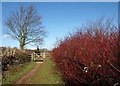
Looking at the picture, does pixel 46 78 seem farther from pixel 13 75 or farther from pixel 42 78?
pixel 13 75

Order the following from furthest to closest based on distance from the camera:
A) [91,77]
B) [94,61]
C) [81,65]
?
[81,65]
[91,77]
[94,61]

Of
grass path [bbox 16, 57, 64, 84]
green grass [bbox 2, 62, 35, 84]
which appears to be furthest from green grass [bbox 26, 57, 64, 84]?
green grass [bbox 2, 62, 35, 84]

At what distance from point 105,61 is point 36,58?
29850mm

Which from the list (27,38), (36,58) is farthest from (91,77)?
(27,38)

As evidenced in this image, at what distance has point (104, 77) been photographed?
676 centimetres

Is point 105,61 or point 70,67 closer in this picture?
point 105,61

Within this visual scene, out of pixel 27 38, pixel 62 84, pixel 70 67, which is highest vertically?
pixel 27 38

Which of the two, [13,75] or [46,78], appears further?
[13,75]

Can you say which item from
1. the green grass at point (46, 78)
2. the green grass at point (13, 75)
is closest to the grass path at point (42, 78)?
the green grass at point (46, 78)

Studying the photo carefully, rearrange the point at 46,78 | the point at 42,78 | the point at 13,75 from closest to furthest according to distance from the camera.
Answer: the point at 46,78 → the point at 42,78 → the point at 13,75

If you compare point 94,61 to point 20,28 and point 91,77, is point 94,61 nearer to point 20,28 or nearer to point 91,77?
point 91,77

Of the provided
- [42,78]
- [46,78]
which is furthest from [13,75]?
[46,78]

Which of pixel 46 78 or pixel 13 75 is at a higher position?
pixel 13 75

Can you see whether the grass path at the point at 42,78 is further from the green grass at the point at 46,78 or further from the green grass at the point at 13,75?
the green grass at the point at 13,75
